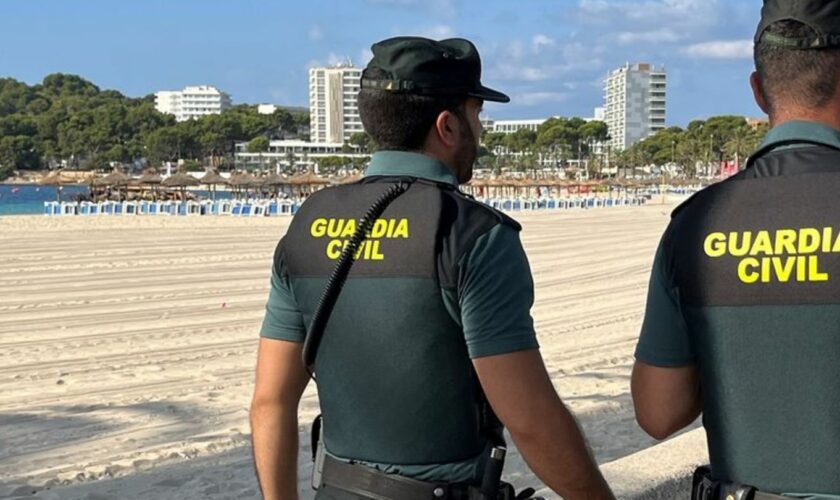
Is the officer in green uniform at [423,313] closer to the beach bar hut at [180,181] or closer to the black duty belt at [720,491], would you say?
the black duty belt at [720,491]

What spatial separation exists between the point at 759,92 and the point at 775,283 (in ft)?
1.26

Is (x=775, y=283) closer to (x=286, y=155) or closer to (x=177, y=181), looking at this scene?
(x=177, y=181)

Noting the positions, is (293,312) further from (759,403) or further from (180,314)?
(180,314)

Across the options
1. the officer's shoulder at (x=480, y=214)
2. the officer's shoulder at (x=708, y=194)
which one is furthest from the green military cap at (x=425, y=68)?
the officer's shoulder at (x=708, y=194)

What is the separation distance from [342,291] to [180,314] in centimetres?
890

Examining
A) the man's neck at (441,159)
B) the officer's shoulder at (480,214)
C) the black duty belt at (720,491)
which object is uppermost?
the man's neck at (441,159)

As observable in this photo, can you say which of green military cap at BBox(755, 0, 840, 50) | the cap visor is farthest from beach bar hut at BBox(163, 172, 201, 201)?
green military cap at BBox(755, 0, 840, 50)

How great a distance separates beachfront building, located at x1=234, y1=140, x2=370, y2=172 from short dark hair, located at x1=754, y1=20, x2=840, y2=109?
114944mm

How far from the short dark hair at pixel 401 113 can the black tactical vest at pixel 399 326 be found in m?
0.09

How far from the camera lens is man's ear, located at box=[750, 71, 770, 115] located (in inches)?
65.4

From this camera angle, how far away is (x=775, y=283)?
5.05 ft

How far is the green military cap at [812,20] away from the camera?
1559 millimetres

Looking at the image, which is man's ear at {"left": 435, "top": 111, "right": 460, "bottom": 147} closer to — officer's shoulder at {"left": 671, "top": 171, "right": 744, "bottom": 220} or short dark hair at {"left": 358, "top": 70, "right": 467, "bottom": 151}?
short dark hair at {"left": 358, "top": 70, "right": 467, "bottom": 151}

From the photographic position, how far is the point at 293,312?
201cm
